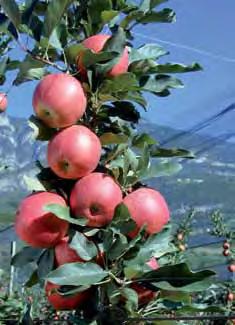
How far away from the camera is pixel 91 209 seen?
2.85 ft

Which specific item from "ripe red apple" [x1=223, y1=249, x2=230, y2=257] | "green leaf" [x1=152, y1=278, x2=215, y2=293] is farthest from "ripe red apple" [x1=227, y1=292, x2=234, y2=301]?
"green leaf" [x1=152, y1=278, x2=215, y2=293]

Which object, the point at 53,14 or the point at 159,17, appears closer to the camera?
the point at 53,14

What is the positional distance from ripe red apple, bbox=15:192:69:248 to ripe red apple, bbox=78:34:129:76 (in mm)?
197

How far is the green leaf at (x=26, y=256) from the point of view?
0.95 metres

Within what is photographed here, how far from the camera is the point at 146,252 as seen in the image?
0.87 metres

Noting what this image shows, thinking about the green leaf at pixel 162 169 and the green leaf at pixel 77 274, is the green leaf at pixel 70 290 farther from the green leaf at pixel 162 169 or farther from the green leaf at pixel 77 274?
the green leaf at pixel 162 169

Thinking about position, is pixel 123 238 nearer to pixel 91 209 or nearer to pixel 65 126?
pixel 91 209

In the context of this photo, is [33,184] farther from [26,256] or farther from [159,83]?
[159,83]

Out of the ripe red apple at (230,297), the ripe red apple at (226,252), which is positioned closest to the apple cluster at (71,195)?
the ripe red apple at (230,297)

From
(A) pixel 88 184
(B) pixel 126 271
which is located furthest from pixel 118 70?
(B) pixel 126 271

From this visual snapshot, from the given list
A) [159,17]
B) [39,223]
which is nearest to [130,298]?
Answer: [39,223]

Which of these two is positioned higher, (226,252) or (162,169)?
(162,169)

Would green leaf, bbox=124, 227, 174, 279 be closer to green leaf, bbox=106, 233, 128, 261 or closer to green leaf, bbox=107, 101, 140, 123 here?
green leaf, bbox=106, 233, 128, 261

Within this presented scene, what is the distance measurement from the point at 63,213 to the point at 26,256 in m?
0.14
